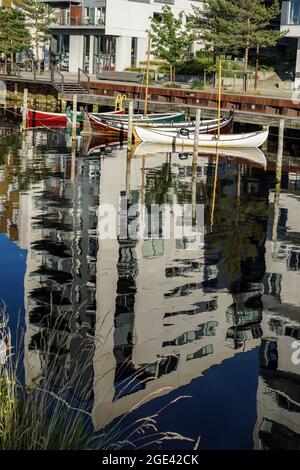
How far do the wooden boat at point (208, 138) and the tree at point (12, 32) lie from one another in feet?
103

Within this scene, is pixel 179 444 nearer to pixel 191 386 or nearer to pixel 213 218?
pixel 191 386

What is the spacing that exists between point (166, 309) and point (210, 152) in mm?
29917

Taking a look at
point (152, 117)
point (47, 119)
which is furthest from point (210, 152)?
point (47, 119)

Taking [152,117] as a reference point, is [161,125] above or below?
below

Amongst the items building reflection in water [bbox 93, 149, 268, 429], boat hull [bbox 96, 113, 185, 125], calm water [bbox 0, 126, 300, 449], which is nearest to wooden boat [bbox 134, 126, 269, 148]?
A: boat hull [bbox 96, 113, 185, 125]

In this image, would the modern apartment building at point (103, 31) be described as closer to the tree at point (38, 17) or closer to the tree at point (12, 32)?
the tree at point (38, 17)

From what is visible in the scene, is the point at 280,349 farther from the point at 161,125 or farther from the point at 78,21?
the point at 78,21

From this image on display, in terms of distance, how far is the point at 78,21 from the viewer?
3127 inches

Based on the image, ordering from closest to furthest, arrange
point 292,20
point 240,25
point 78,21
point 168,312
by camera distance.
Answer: point 168,312 < point 240,25 < point 292,20 < point 78,21

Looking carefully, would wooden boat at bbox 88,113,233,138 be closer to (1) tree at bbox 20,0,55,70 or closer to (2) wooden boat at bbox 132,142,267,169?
(2) wooden boat at bbox 132,142,267,169

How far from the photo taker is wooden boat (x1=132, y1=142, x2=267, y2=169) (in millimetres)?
43594

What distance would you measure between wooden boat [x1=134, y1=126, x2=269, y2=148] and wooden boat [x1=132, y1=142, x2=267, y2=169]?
289 mm

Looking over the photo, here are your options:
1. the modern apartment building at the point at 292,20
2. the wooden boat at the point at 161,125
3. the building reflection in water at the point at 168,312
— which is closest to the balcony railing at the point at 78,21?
the modern apartment building at the point at 292,20

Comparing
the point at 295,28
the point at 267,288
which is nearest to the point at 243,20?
the point at 295,28
